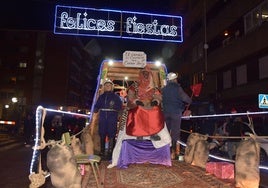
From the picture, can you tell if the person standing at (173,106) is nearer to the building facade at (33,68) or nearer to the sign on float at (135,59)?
the sign on float at (135,59)

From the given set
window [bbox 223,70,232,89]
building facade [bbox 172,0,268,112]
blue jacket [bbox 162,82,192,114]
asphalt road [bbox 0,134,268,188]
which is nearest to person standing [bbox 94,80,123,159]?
blue jacket [bbox 162,82,192,114]

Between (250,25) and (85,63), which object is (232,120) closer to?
(250,25)

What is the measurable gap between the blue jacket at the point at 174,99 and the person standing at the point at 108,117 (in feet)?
3.93

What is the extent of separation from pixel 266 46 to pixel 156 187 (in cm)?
1968

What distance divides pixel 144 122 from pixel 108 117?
3.86 ft

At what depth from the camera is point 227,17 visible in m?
29.0

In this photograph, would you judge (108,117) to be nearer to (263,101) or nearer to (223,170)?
(223,170)

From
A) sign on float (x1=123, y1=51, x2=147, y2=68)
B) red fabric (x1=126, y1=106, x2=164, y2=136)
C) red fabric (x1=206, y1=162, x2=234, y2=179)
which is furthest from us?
sign on float (x1=123, y1=51, x2=147, y2=68)

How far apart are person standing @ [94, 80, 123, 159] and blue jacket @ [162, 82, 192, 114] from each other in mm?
1198

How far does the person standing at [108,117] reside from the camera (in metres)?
7.44

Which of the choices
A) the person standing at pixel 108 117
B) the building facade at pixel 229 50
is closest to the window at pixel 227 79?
the building facade at pixel 229 50

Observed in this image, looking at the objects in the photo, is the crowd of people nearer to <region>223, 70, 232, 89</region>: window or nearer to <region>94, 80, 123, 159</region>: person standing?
<region>94, 80, 123, 159</region>: person standing

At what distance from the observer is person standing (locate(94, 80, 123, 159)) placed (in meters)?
7.44

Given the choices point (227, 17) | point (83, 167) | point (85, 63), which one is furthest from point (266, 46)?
point (85, 63)
